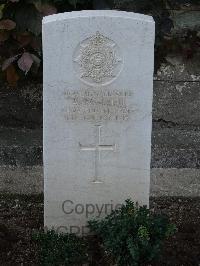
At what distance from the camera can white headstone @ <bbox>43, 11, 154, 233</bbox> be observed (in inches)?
134

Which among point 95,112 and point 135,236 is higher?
point 95,112

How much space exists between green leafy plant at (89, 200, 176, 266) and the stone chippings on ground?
0.19 metres

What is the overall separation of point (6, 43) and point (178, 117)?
4.88ft

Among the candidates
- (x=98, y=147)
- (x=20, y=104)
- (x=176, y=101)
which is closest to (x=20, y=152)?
(x=20, y=104)

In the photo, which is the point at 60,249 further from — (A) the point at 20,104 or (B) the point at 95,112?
(A) the point at 20,104

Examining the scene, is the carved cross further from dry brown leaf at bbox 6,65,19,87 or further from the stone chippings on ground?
dry brown leaf at bbox 6,65,19,87

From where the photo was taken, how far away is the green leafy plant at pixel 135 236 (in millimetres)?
3309

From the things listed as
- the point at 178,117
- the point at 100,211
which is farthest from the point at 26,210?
the point at 178,117

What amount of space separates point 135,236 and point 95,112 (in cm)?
76

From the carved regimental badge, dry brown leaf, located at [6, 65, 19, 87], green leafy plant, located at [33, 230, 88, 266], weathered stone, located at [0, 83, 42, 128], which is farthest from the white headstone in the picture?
weathered stone, located at [0, 83, 42, 128]

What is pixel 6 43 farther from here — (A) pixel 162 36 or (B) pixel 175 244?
(B) pixel 175 244

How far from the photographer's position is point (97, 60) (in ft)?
11.4

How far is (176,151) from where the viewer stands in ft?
15.0

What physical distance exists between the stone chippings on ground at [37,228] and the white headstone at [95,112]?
27cm
